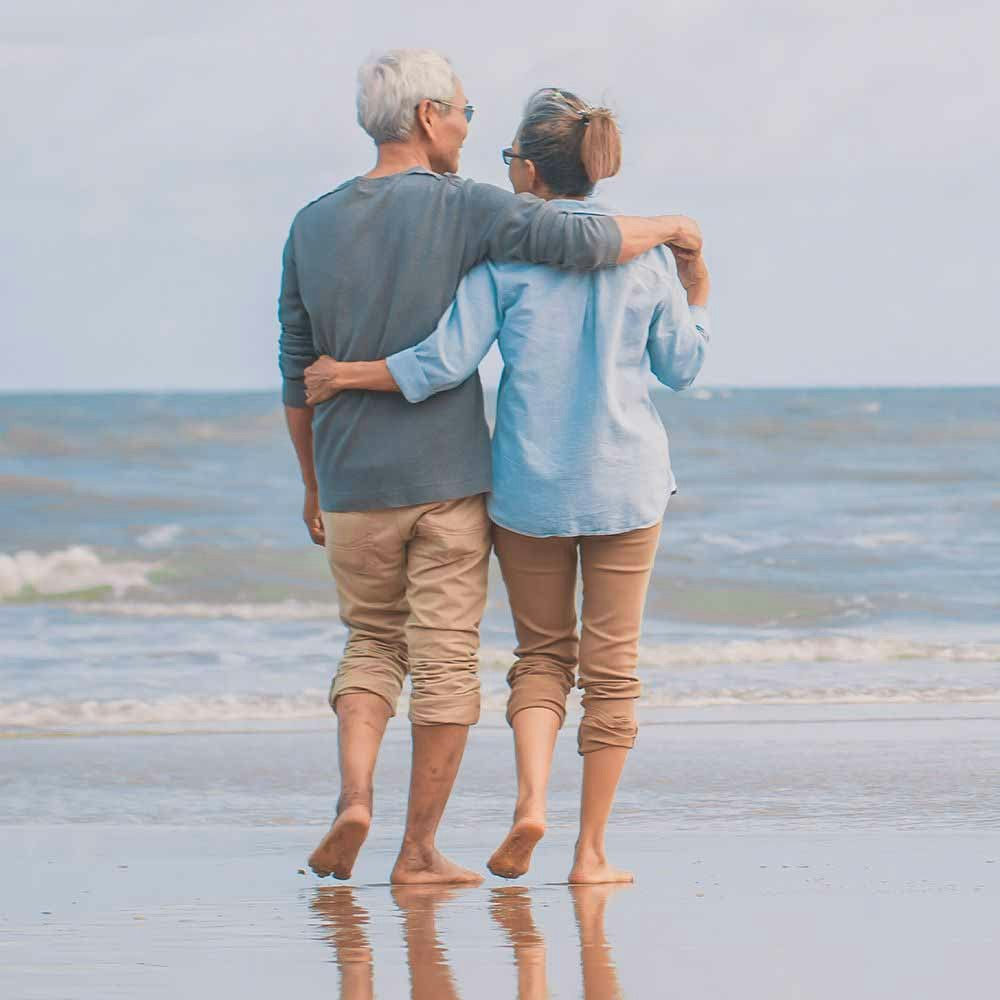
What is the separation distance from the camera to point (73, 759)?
4.92 metres

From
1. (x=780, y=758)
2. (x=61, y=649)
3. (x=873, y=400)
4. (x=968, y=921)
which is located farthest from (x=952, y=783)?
(x=873, y=400)

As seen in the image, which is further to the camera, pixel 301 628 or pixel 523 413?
pixel 301 628

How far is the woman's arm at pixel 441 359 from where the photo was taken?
2773 mm

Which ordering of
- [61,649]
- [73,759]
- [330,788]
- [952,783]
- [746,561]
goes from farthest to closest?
1. [746,561]
2. [61,649]
3. [73,759]
4. [330,788]
5. [952,783]

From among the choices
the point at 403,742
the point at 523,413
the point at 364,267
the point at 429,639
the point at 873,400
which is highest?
the point at 364,267

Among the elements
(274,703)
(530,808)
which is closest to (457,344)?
(530,808)

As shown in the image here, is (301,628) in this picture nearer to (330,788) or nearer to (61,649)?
(61,649)

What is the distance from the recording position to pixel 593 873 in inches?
117

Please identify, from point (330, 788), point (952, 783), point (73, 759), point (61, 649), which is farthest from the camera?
point (61, 649)

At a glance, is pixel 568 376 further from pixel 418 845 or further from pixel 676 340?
pixel 418 845

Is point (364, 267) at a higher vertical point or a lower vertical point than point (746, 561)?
higher

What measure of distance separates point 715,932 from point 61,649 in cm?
603

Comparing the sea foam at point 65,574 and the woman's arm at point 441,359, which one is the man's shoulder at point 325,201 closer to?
the woman's arm at point 441,359

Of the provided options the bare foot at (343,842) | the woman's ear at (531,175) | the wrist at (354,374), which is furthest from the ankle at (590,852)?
the woman's ear at (531,175)
